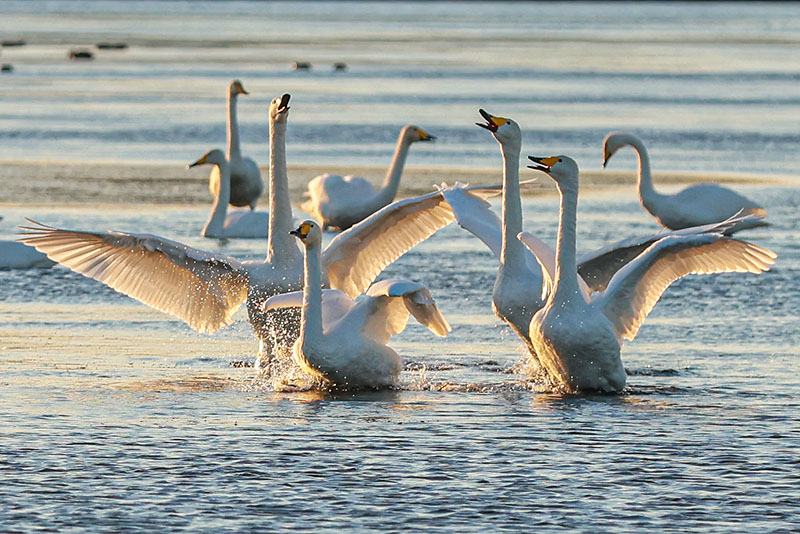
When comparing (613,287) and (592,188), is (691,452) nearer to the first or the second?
(613,287)

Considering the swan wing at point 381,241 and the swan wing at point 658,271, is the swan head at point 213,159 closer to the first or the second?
the swan wing at point 381,241

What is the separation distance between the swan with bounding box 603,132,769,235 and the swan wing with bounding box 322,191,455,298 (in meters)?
5.68

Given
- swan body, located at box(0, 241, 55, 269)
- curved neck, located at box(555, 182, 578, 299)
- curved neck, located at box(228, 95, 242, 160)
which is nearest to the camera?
curved neck, located at box(555, 182, 578, 299)

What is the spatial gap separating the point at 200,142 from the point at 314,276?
1583cm

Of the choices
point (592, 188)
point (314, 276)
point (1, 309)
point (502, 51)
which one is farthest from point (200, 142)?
point (502, 51)

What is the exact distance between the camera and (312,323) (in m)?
10.2

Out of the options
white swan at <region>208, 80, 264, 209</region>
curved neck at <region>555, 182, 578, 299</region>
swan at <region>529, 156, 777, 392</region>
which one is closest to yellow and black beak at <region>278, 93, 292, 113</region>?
swan at <region>529, 156, 777, 392</region>

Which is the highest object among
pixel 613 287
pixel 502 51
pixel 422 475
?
pixel 502 51

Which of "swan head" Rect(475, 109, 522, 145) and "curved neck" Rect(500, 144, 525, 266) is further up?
"swan head" Rect(475, 109, 522, 145)

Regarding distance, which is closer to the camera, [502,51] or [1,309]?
[1,309]

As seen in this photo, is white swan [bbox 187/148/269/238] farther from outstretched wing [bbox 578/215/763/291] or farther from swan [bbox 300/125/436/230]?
outstretched wing [bbox 578/215/763/291]

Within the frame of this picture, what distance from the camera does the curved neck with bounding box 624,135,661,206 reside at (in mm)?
17250

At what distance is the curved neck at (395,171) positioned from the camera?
59.7ft

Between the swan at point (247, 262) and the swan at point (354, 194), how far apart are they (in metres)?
6.05
